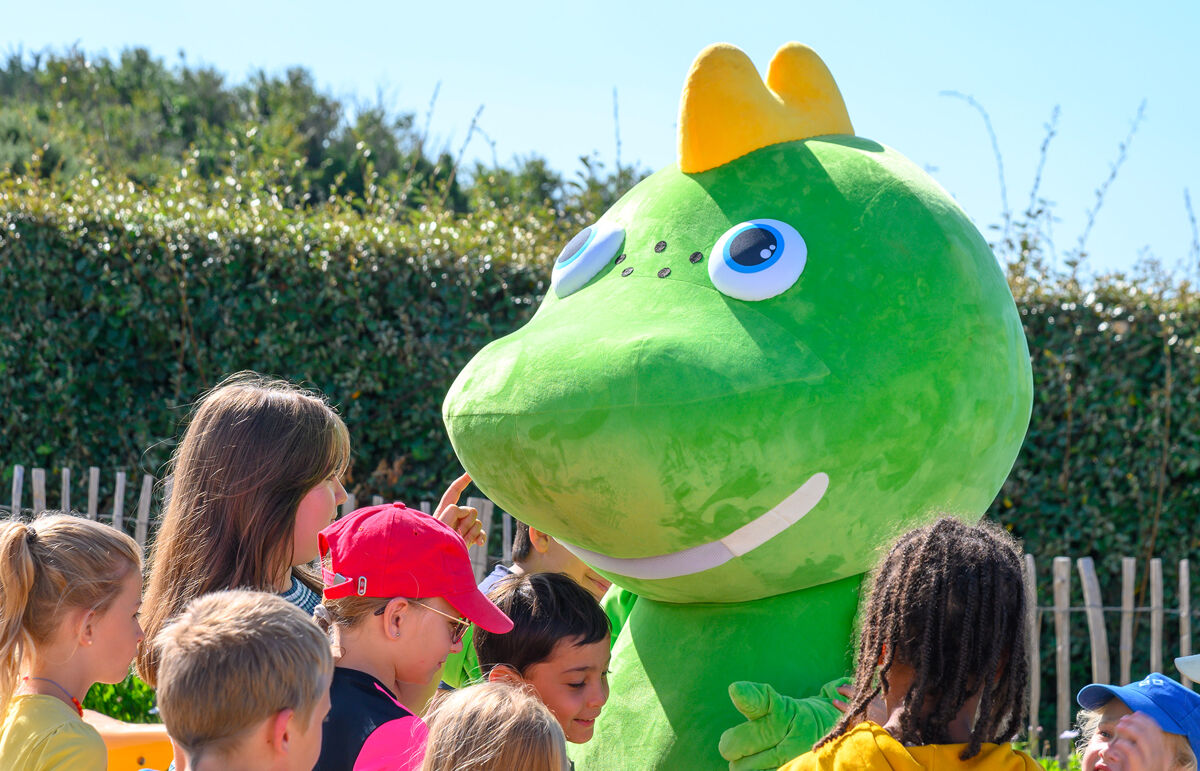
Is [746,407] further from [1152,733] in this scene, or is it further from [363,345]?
[363,345]

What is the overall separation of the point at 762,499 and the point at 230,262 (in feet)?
17.1

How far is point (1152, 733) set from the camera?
2318mm

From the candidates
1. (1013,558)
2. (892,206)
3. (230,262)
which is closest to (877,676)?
(1013,558)

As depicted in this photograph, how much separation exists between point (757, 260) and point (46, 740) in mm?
1872

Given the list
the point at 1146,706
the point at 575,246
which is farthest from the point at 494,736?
the point at 575,246

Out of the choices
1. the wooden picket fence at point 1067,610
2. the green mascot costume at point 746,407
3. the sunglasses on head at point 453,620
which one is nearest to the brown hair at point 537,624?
the green mascot costume at point 746,407

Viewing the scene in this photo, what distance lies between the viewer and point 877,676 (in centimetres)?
218

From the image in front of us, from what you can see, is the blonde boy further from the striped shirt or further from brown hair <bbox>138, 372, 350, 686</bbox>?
the striped shirt

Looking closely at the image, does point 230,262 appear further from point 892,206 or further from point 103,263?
point 892,206

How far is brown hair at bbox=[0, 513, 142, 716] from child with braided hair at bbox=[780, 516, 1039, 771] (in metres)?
1.43

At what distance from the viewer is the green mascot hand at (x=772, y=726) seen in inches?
101

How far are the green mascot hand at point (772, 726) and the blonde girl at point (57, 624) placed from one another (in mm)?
1311

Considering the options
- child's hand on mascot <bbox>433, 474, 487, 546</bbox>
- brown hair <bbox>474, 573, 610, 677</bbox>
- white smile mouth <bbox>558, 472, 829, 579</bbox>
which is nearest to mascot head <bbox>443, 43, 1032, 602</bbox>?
white smile mouth <bbox>558, 472, 829, 579</bbox>

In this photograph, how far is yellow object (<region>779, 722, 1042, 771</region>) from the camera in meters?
1.86
